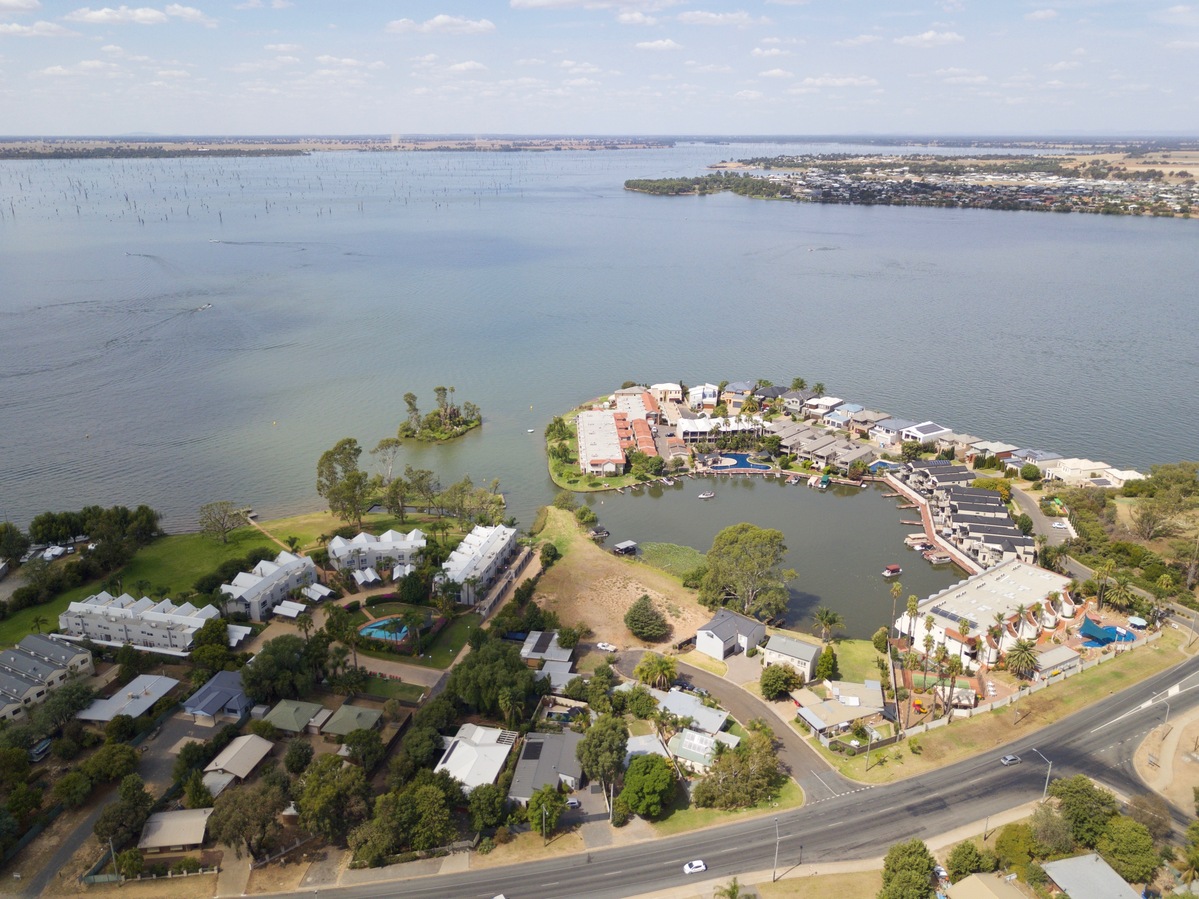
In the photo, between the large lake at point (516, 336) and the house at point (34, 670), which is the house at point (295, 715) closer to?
the house at point (34, 670)

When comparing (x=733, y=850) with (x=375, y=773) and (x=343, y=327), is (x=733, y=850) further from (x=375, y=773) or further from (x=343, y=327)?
(x=343, y=327)

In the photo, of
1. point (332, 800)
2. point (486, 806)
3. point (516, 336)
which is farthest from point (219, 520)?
point (516, 336)

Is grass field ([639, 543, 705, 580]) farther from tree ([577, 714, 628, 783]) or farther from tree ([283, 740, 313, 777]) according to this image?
tree ([283, 740, 313, 777])

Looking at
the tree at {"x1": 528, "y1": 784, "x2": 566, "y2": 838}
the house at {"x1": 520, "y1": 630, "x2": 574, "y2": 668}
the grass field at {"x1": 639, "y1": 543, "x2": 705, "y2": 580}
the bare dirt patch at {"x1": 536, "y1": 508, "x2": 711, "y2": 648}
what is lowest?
the grass field at {"x1": 639, "y1": 543, "x2": 705, "y2": 580}

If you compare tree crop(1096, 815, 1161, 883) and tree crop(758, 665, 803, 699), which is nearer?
tree crop(1096, 815, 1161, 883)

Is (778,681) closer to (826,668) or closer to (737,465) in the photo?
(826,668)

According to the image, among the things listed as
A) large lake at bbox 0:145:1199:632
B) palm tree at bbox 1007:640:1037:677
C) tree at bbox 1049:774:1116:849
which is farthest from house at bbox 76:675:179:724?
palm tree at bbox 1007:640:1037:677

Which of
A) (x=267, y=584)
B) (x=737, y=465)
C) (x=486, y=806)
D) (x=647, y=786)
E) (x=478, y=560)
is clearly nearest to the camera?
(x=486, y=806)

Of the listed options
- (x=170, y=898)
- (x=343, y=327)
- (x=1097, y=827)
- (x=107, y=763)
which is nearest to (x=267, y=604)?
(x=107, y=763)
